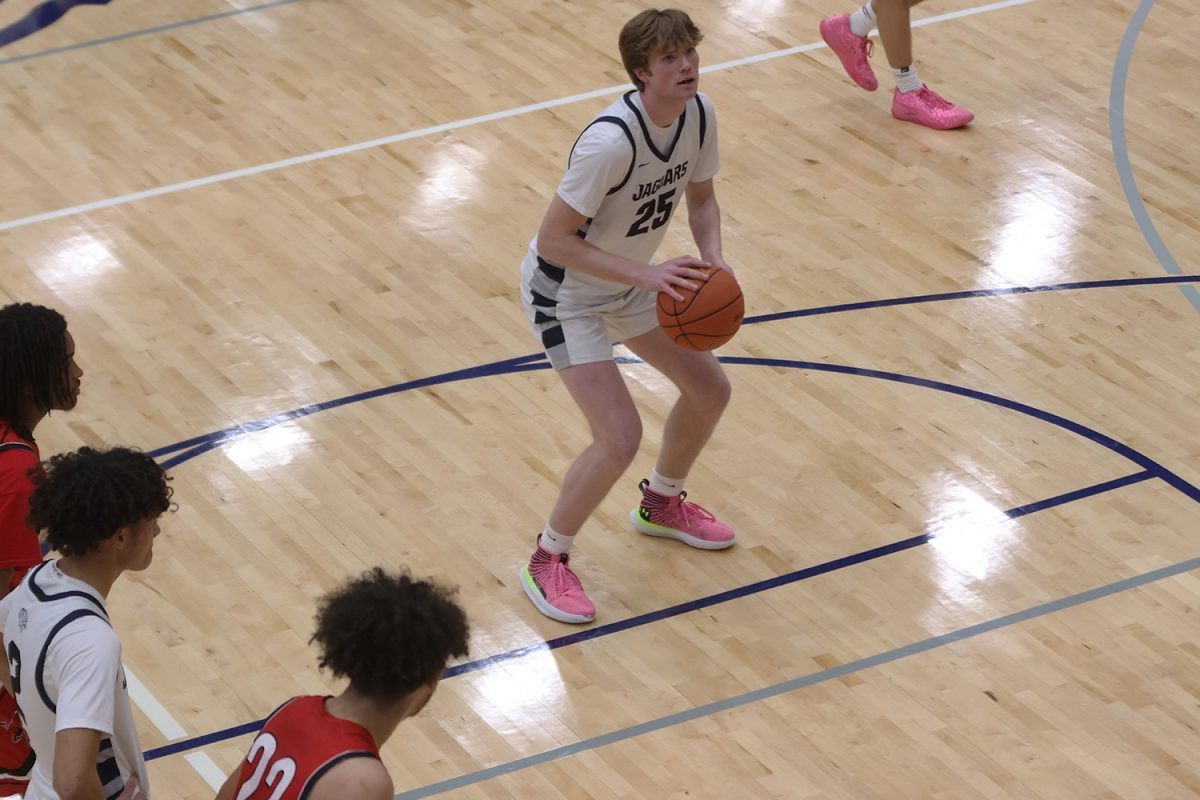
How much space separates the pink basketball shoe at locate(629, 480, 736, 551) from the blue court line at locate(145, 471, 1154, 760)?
0.69 ft

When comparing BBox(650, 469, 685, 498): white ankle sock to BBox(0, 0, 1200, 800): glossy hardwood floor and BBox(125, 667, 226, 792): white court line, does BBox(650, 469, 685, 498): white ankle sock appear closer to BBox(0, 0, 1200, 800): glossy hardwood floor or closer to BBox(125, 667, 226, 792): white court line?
BBox(0, 0, 1200, 800): glossy hardwood floor

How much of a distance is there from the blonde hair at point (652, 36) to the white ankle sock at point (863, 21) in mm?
3623

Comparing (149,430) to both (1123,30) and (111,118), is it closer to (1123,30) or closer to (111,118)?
(111,118)

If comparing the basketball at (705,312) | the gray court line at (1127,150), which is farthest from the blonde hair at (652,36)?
the gray court line at (1127,150)

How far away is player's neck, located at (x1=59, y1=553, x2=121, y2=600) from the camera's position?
10.5 ft

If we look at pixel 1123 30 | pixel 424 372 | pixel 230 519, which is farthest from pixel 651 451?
pixel 1123 30

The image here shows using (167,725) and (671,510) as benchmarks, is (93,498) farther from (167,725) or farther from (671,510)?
(671,510)

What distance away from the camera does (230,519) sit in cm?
545

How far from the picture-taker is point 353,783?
267 centimetres

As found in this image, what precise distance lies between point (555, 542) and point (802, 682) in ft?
2.78

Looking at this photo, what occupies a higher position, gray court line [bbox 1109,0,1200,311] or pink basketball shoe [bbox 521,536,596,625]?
gray court line [bbox 1109,0,1200,311]

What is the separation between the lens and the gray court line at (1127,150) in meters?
6.98

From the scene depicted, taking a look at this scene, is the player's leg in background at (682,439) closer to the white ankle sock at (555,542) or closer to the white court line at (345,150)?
the white ankle sock at (555,542)

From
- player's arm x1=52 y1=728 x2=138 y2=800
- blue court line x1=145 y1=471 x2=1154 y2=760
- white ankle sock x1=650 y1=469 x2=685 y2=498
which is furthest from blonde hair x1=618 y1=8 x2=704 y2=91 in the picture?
player's arm x1=52 y1=728 x2=138 y2=800
